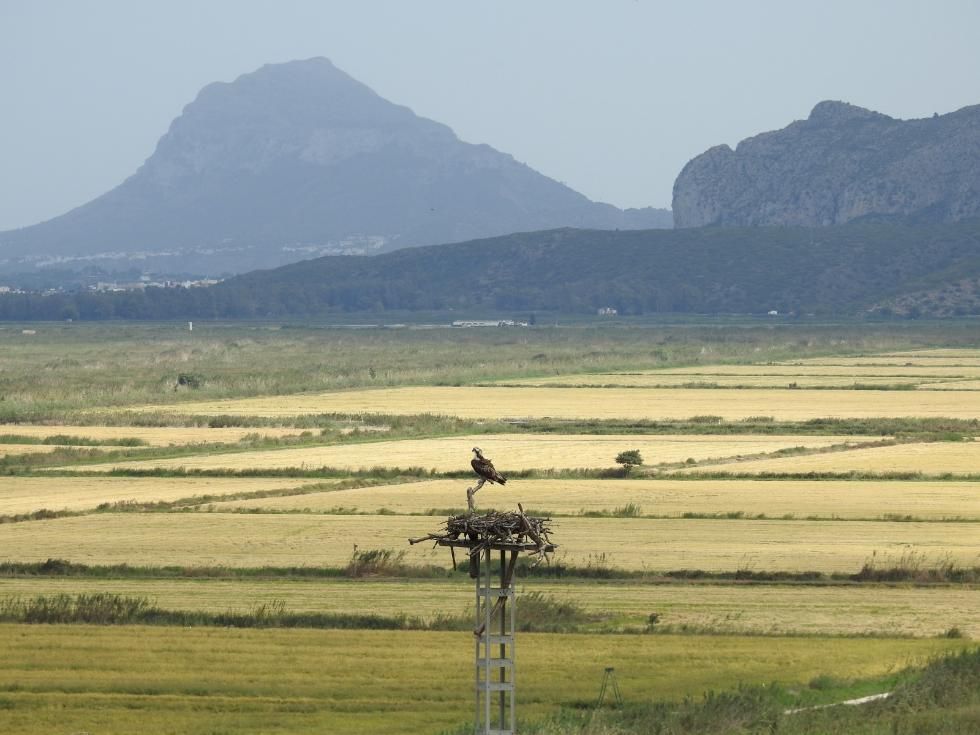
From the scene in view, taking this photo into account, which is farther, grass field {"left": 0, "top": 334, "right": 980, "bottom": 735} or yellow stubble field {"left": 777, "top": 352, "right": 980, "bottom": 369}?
yellow stubble field {"left": 777, "top": 352, "right": 980, "bottom": 369}

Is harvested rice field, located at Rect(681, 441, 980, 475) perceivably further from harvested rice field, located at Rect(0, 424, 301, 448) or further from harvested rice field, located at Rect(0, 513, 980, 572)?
harvested rice field, located at Rect(0, 424, 301, 448)

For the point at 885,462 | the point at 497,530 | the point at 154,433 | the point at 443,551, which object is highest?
the point at 497,530

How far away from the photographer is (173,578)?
114 ft

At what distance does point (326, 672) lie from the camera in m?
25.7

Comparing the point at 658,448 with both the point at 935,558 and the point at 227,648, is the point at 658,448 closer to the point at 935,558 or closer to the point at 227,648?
the point at 935,558

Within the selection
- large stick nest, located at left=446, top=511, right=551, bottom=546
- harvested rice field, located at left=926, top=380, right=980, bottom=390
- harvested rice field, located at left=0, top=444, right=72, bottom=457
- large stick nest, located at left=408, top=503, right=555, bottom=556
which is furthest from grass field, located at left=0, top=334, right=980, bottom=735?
large stick nest, located at left=446, top=511, right=551, bottom=546

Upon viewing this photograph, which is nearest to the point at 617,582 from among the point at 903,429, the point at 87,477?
the point at 87,477

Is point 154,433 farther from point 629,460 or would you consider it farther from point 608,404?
point 608,404

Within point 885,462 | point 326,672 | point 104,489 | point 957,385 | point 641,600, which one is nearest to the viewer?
point 326,672

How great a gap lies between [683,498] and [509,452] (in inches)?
494

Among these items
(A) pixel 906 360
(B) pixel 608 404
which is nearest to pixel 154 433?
(B) pixel 608 404

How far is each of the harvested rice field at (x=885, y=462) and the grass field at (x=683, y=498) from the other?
309 cm

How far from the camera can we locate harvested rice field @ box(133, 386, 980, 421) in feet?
251

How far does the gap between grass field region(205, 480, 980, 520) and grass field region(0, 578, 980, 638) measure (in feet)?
31.4
